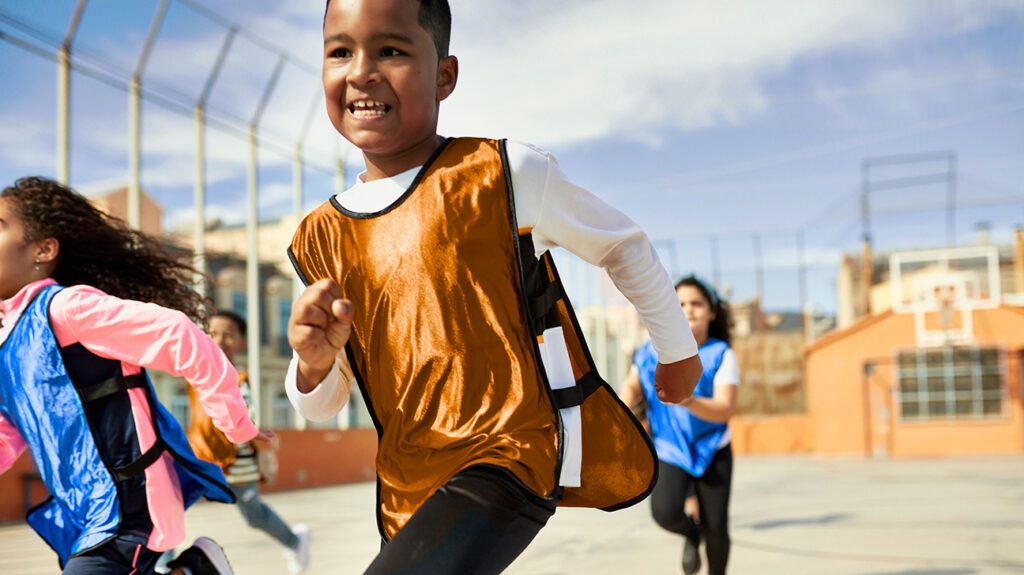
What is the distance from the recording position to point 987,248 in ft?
107

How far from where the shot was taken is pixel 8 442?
2.99 meters

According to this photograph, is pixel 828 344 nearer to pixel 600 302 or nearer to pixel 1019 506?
pixel 600 302

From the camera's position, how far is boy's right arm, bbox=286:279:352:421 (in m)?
1.78

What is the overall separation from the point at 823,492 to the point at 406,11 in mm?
13537

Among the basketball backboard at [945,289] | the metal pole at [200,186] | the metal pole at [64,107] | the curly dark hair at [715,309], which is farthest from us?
the basketball backboard at [945,289]

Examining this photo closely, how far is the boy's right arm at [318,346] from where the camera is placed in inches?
70.0

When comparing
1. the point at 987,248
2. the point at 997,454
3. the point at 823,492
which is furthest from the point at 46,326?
the point at 987,248

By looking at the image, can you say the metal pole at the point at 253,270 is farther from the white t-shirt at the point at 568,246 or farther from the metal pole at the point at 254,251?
the white t-shirt at the point at 568,246

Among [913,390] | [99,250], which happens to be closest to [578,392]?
[99,250]

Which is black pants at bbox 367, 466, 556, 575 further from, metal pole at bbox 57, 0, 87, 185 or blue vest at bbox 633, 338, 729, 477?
metal pole at bbox 57, 0, 87, 185

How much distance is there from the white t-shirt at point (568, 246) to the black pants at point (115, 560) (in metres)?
0.83

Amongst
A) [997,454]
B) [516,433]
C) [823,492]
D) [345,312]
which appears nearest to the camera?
[345,312]

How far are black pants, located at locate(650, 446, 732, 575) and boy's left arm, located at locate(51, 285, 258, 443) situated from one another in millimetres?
3079

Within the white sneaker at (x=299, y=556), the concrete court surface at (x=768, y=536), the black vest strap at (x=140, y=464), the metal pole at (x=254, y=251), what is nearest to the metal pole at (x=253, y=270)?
the metal pole at (x=254, y=251)
